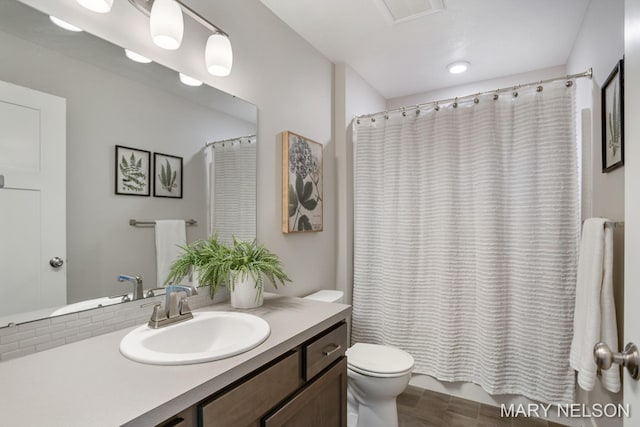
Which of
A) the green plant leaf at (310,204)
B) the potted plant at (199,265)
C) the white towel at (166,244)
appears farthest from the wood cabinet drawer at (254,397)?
the green plant leaf at (310,204)

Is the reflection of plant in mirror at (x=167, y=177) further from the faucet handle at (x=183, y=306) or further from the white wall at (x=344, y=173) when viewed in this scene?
the white wall at (x=344, y=173)

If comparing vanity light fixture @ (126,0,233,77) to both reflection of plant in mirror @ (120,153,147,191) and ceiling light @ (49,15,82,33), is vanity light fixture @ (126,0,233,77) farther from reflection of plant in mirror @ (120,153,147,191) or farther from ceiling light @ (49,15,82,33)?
reflection of plant in mirror @ (120,153,147,191)

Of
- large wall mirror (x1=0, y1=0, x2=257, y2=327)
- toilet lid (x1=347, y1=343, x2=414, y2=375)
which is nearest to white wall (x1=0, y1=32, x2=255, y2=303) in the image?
large wall mirror (x1=0, y1=0, x2=257, y2=327)

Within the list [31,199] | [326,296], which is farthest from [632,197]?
[326,296]

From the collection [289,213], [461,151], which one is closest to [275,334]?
[289,213]

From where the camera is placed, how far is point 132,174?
49.0 inches

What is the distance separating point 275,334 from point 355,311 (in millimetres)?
1524

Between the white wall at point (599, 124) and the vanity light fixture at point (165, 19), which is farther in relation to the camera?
the white wall at point (599, 124)

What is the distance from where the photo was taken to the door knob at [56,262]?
1.03m

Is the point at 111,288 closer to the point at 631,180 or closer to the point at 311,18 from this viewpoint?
the point at 631,180

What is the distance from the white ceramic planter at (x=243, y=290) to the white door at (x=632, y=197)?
1.21 meters

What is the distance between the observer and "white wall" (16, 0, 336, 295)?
1.21 metres

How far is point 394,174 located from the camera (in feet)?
7.91

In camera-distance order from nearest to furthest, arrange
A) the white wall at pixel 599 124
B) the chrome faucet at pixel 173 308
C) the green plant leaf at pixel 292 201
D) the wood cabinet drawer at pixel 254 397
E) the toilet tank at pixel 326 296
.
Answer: the wood cabinet drawer at pixel 254 397, the chrome faucet at pixel 173 308, the white wall at pixel 599 124, the green plant leaf at pixel 292 201, the toilet tank at pixel 326 296
